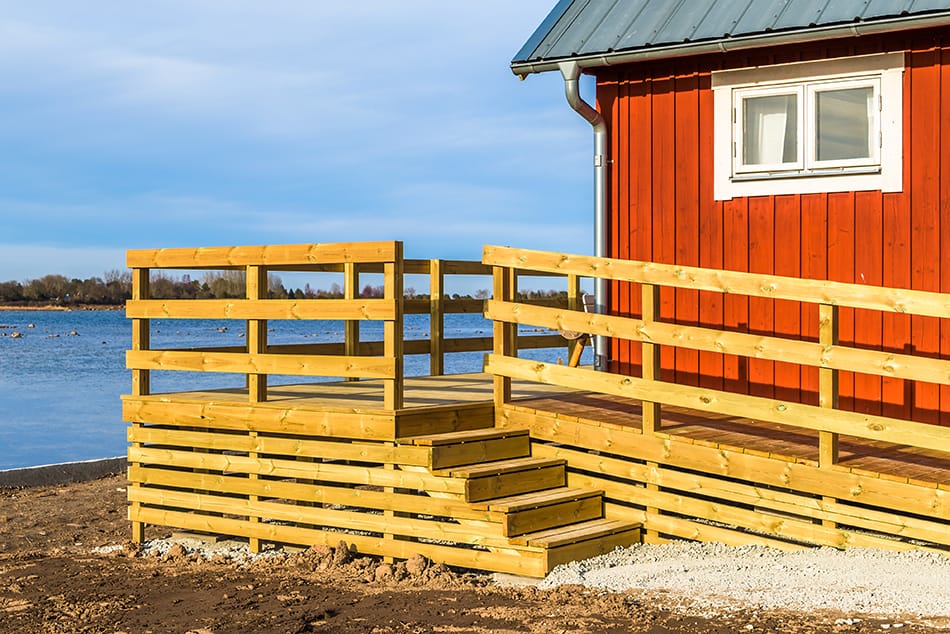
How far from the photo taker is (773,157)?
30.2 ft

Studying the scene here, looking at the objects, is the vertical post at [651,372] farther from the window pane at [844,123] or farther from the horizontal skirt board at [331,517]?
the window pane at [844,123]

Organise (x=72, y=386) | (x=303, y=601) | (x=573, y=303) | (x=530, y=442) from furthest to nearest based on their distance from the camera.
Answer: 1. (x=72, y=386)
2. (x=573, y=303)
3. (x=530, y=442)
4. (x=303, y=601)

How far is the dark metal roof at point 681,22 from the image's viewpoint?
824cm

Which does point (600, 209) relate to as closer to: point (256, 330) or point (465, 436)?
point (465, 436)

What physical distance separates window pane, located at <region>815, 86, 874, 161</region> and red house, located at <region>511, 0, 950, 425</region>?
11mm

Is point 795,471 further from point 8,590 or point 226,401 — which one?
point 8,590

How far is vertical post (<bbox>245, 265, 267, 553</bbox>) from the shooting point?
8.76m

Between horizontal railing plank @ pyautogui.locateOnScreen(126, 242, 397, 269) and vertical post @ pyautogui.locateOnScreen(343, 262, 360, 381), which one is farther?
vertical post @ pyautogui.locateOnScreen(343, 262, 360, 381)

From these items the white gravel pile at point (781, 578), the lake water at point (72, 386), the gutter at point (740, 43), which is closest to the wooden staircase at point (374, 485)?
the white gravel pile at point (781, 578)

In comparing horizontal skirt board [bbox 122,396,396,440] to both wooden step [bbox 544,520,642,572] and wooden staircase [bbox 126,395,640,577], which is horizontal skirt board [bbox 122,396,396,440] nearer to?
wooden staircase [bbox 126,395,640,577]

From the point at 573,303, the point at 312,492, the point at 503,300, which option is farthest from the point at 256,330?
the point at 573,303

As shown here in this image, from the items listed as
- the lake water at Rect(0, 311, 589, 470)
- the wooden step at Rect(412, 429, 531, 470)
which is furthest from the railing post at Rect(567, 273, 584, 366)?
the lake water at Rect(0, 311, 589, 470)

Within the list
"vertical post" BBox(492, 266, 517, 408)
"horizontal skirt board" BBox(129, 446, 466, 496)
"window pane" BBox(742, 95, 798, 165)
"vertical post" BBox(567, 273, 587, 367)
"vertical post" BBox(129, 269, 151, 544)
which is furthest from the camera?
"vertical post" BBox(567, 273, 587, 367)

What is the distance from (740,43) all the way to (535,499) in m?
4.02
